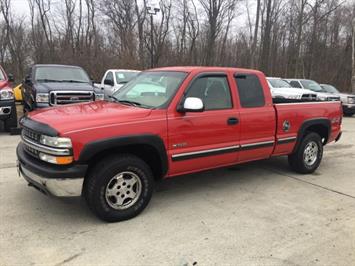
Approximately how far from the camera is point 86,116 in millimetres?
3926

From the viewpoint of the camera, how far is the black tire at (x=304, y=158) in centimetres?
602

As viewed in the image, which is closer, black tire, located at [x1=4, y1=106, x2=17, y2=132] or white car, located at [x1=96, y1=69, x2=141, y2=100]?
black tire, located at [x1=4, y1=106, x2=17, y2=132]

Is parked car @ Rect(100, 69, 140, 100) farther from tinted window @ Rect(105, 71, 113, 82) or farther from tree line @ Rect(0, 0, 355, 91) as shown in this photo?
tree line @ Rect(0, 0, 355, 91)

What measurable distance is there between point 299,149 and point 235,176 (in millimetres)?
1192

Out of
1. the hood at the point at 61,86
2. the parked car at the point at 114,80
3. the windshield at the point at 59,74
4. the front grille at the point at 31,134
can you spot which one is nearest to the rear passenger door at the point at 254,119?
the front grille at the point at 31,134

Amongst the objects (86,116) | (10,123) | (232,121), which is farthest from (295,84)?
(86,116)

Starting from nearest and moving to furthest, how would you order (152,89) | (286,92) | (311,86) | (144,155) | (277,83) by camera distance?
(144,155)
(152,89)
(286,92)
(277,83)
(311,86)

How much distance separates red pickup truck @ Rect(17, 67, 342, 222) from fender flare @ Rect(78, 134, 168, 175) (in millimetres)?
10

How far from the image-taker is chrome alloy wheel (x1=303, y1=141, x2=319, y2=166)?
6.16 m

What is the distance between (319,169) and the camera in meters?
6.66

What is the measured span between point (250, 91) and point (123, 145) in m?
2.26

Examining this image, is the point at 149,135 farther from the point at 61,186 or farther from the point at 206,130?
the point at 61,186

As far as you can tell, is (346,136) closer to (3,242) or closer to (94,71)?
(3,242)

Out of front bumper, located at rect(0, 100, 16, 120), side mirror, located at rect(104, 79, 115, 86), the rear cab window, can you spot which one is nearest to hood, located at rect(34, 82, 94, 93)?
front bumper, located at rect(0, 100, 16, 120)
